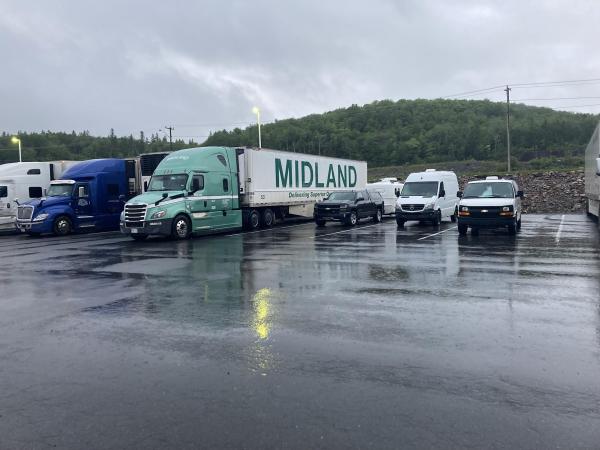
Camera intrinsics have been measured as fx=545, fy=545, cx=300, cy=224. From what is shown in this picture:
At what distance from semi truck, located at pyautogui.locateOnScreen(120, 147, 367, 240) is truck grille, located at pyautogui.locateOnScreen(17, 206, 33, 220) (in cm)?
709

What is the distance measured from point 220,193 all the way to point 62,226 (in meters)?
8.37

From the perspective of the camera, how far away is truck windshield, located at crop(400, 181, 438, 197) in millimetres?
25312

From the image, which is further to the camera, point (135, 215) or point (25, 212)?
point (25, 212)

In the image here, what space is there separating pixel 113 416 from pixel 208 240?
16605 millimetres

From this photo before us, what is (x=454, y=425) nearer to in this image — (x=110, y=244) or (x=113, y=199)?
(x=110, y=244)

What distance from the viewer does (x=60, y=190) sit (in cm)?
2691

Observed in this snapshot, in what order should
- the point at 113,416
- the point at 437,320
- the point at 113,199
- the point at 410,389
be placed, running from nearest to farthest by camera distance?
1. the point at 113,416
2. the point at 410,389
3. the point at 437,320
4. the point at 113,199

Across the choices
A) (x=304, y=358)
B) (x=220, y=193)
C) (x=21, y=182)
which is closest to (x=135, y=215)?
(x=220, y=193)

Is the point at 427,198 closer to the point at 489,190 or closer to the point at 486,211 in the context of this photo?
the point at 489,190

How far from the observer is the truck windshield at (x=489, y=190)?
20312 millimetres

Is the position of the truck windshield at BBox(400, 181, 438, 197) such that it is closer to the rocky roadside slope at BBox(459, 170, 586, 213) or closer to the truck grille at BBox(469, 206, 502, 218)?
the truck grille at BBox(469, 206, 502, 218)

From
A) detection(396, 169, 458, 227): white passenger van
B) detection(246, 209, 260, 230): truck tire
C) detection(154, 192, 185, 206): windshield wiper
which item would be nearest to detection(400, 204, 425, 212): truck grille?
detection(396, 169, 458, 227): white passenger van

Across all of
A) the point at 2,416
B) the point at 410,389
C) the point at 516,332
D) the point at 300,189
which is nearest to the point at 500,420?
the point at 410,389

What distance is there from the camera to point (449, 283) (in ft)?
33.5
